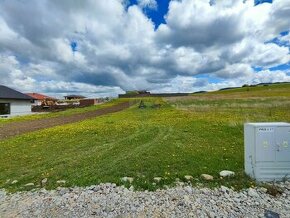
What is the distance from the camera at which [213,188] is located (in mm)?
4867

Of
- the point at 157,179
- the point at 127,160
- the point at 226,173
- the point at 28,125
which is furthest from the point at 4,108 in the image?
the point at 226,173

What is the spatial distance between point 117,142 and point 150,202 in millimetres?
5613

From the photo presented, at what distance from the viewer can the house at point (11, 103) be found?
33.6 meters

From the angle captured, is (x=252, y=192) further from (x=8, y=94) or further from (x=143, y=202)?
(x=8, y=94)

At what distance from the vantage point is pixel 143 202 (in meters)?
4.37

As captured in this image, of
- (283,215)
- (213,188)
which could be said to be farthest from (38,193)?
(283,215)

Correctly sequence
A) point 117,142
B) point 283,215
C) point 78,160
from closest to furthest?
1. point 283,215
2. point 78,160
3. point 117,142

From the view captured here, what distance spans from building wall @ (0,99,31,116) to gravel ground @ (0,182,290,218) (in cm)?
3370

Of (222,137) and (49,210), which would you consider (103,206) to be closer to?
(49,210)

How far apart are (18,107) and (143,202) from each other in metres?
37.3

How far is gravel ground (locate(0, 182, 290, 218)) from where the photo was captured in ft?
13.1

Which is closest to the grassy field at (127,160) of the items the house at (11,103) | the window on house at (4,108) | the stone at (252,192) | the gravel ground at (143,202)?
the stone at (252,192)

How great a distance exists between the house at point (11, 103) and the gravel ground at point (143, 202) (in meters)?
32.7

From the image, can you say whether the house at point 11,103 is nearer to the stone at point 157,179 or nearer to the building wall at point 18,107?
the building wall at point 18,107
